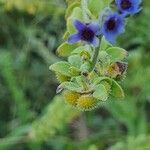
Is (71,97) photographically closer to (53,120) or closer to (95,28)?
(95,28)

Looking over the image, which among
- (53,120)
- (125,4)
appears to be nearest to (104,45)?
(125,4)

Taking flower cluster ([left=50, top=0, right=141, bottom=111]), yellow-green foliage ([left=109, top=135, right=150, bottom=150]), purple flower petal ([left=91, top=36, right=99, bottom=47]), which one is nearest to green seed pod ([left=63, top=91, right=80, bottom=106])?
flower cluster ([left=50, top=0, right=141, bottom=111])

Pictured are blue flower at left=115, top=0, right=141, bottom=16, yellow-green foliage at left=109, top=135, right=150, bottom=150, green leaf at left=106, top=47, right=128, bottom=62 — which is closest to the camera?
blue flower at left=115, top=0, right=141, bottom=16

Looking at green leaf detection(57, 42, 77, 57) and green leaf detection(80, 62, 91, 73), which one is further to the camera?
green leaf detection(57, 42, 77, 57)

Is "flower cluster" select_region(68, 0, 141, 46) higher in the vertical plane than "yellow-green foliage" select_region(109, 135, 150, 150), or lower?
lower

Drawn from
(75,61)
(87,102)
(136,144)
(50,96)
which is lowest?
(87,102)

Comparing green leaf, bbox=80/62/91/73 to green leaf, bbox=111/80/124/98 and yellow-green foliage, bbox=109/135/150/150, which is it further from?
yellow-green foliage, bbox=109/135/150/150

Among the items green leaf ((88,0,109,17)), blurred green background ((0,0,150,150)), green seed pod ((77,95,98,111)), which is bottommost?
green seed pod ((77,95,98,111))

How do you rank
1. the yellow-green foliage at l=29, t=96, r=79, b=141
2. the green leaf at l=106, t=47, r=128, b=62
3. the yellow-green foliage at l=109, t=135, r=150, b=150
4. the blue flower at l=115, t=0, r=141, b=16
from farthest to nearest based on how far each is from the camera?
the yellow-green foliage at l=29, t=96, r=79, b=141 → the yellow-green foliage at l=109, t=135, r=150, b=150 → the green leaf at l=106, t=47, r=128, b=62 → the blue flower at l=115, t=0, r=141, b=16
